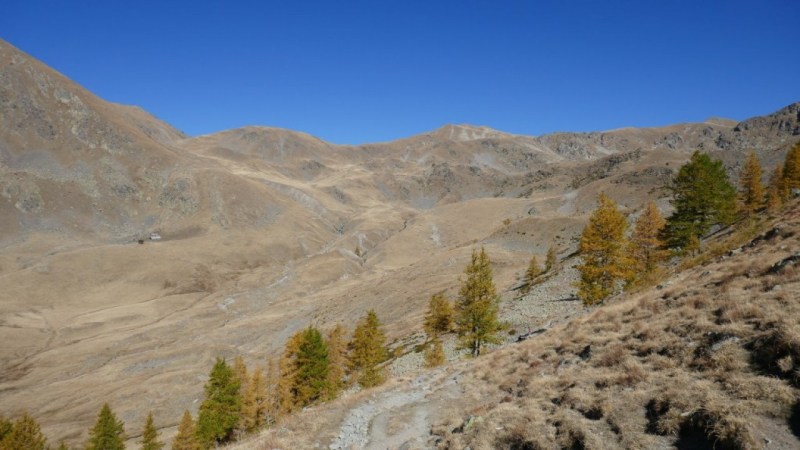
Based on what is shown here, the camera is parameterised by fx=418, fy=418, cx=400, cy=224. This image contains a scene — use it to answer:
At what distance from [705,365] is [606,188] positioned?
18163cm

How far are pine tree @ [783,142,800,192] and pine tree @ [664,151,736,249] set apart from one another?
19.8m

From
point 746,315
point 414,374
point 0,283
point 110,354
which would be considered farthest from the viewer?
point 0,283

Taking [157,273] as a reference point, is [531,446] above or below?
below

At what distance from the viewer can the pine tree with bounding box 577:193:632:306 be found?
35.4 metres

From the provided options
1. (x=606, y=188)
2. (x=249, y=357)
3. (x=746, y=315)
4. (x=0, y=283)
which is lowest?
(x=249, y=357)

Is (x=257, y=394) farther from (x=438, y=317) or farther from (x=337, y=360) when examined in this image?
(x=438, y=317)

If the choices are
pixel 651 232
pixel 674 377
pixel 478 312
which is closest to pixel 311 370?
pixel 478 312

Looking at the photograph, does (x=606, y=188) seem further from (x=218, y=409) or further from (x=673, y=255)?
(x=218, y=409)

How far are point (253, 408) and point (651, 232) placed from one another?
151 ft

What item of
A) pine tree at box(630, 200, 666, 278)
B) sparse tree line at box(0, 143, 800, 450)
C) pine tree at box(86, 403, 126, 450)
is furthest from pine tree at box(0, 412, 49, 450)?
pine tree at box(630, 200, 666, 278)

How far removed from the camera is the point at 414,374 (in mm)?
28922

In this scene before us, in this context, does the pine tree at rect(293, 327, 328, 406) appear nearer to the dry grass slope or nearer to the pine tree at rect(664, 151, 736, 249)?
the dry grass slope

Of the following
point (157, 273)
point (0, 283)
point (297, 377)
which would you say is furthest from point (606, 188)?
point (0, 283)

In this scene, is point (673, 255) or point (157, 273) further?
point (157, 273)
